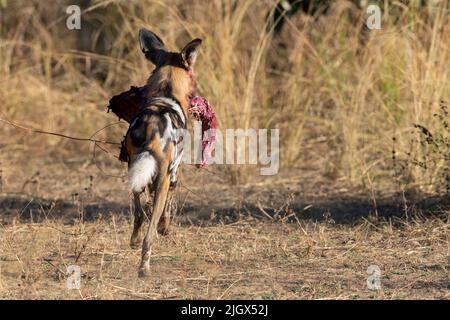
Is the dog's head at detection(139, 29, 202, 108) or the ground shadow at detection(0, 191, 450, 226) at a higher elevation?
the dog's head at detection(139, 29, 202, 108)

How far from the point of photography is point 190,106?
606 centimetres

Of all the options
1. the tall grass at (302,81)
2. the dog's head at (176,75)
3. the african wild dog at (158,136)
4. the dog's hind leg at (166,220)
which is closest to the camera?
the african wild dog at (158,136)

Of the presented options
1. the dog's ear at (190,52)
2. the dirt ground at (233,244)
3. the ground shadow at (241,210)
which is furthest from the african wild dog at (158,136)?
the ground shadow at (241,210)

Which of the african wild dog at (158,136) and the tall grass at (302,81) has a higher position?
the tall grass at (302,81)

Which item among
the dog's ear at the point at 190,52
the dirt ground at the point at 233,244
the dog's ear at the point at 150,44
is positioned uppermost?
the dog's ear at the point at 150,44

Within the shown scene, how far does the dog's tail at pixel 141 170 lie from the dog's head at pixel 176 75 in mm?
743

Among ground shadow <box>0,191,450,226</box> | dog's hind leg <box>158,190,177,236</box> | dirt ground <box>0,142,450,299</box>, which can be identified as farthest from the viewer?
ground shadow <box>0,191,450,226</box>

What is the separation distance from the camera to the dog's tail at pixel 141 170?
204 inches

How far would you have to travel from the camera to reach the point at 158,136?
533 cm

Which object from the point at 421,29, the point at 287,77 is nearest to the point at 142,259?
the point at 421,29

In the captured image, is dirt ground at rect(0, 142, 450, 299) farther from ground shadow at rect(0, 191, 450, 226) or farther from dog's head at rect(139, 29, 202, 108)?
dog's head at rect(139, 29, 202, 108)

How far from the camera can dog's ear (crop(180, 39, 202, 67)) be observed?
5.97 meters

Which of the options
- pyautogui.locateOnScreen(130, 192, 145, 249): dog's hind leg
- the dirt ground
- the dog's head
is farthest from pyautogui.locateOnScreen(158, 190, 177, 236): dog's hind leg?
the dog's head

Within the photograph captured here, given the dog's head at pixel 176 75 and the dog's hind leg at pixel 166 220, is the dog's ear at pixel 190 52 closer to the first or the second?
the dog's head at pixel 176 75
